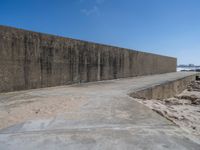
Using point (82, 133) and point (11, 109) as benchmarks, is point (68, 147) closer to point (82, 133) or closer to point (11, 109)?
point (82, 133)

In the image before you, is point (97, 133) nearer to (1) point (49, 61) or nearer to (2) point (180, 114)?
(2) point (180, 114)

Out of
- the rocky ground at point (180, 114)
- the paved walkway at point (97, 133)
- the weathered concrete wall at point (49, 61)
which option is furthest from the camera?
the weathered concrete wall at point (49, 61)

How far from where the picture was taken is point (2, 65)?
5.09 metres

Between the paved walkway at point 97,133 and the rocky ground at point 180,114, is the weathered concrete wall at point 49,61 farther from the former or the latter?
the rocky ground at point 180,114

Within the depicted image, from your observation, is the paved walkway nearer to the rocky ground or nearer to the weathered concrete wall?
the rocky ground

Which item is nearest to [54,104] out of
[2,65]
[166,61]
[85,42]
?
[2,65]

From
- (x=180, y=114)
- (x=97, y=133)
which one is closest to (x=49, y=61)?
(x=180, y=114)

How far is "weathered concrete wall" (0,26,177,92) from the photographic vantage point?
208 inches

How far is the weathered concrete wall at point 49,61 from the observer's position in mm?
5285

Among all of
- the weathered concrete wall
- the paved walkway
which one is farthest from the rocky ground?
the weathered concrete wall

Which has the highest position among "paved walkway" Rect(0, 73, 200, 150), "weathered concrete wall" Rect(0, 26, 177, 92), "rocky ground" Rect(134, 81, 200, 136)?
"weathered concrete wall" Rect(0, 26, 177, 92)

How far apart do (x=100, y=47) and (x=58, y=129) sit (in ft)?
25.6

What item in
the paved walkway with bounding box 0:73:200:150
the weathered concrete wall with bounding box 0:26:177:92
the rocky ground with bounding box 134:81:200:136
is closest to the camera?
the paved walkway with bounding box 0:73:200:150

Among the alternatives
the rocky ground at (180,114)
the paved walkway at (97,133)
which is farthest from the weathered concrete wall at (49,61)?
the rocky ground at (180,114)
